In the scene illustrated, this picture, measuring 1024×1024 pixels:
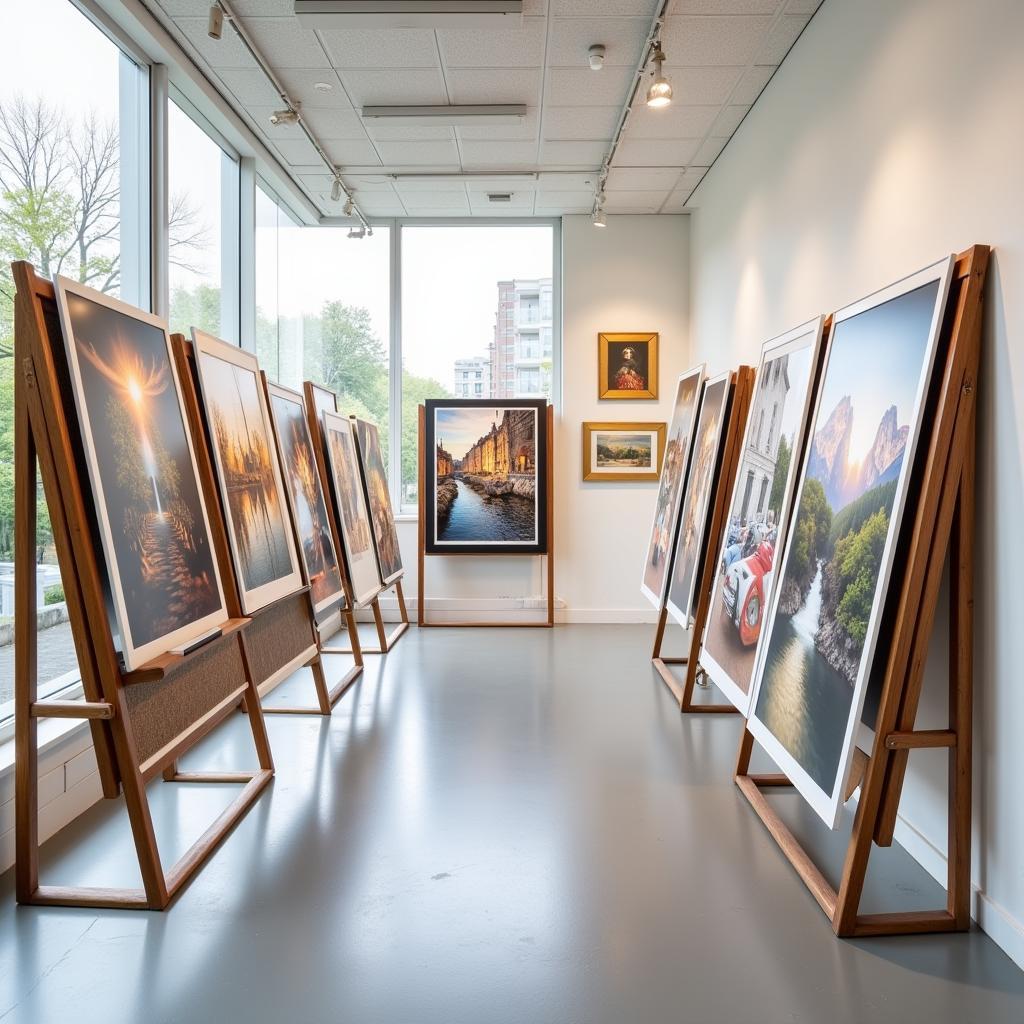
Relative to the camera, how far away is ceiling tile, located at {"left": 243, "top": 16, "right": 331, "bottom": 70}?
3.68m

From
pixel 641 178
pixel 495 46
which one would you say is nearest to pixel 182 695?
pixel 495 46

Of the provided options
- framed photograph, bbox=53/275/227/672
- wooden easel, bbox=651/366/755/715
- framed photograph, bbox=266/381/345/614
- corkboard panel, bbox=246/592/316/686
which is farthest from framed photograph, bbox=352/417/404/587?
framed photograph, bbox=53/275/227/672

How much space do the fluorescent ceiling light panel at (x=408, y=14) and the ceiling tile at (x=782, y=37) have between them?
1.20 metres

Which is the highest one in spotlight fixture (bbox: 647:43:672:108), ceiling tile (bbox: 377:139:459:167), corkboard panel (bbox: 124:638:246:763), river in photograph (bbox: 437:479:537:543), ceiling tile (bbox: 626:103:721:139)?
ceiling tile (bbox: 377:139:459:167)

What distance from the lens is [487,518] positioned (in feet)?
21.4

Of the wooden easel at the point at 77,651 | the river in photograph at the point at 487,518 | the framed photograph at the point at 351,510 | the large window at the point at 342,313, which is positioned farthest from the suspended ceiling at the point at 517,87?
the river in photograph at the point at 487,518

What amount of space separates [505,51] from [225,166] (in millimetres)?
1917

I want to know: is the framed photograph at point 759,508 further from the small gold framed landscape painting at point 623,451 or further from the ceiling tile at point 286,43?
the small gold framed landscape painting at point 623,451

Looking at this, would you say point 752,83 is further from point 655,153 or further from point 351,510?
point 351,510

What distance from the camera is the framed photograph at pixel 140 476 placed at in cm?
222

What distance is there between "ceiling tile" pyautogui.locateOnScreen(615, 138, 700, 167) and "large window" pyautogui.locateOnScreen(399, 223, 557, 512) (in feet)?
5.06

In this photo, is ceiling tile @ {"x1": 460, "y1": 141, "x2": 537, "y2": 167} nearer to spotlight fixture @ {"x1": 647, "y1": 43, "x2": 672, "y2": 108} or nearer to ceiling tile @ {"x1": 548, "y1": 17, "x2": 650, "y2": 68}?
ceiling tile @ {"x1": 548, "y1": 17, "x2": 650, "y2": 68}

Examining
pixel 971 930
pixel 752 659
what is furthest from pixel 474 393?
pixel 971 930

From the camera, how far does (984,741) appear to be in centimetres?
218
